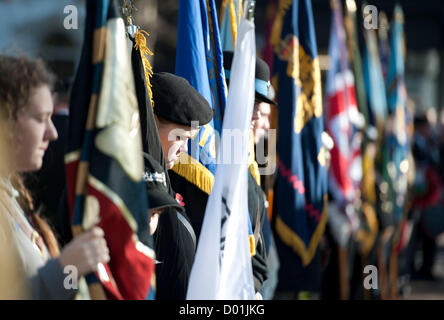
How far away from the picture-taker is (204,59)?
12.9 feet

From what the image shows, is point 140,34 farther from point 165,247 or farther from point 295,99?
point 295,99

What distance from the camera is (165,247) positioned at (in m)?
2.82

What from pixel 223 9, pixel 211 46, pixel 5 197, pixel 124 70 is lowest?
pixel 5 197

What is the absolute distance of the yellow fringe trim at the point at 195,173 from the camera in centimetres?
346

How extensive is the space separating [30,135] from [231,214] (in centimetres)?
82

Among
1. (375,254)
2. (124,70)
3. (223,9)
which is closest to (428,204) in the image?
(375,254)

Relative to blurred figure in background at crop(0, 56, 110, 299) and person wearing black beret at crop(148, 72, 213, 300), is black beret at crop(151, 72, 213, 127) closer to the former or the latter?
person wearing black beret at crop(148, 72, 213, 300)

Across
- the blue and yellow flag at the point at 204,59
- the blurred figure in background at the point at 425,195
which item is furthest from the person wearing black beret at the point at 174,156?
the blurred figure in background at the point at 425,195

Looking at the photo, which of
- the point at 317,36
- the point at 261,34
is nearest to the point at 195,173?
the point at 261,34

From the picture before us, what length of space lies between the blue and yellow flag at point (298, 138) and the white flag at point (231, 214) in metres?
2.66

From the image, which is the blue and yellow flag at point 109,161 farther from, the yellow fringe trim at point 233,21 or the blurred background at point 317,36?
the blurred background at point 317,36
